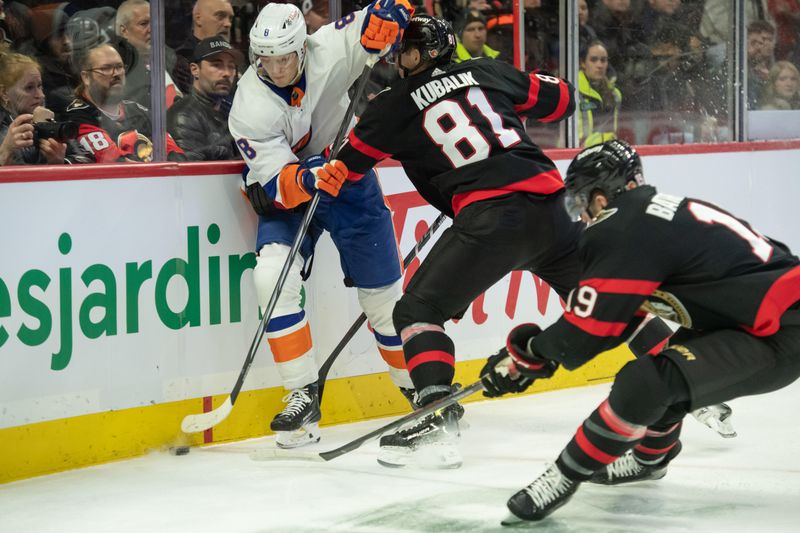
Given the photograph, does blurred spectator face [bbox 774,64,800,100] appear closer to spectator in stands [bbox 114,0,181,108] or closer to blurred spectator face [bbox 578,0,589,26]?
blurred spectator face [bbox 578,0,589,26]

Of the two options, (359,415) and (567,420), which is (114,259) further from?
(567,420)

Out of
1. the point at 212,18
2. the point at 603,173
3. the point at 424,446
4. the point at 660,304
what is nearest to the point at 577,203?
the point at 603,173

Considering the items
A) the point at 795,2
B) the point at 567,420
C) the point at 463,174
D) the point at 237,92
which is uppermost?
the point at 795,2

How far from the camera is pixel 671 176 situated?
5.05 m

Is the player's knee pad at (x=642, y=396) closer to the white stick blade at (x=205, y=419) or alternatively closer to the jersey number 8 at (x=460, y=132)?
the jersey number 8 at (x=460, y=132)

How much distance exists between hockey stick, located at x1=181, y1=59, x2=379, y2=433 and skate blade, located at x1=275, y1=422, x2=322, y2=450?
0.59 ft

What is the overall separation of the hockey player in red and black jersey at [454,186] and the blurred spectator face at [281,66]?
1.10 feet

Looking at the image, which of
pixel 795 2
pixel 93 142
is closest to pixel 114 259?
pixel 93 142

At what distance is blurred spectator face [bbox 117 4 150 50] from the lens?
3.86 metres

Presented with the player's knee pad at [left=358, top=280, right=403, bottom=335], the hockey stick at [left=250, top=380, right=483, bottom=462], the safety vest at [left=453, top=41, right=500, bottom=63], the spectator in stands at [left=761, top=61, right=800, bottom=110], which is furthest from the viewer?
the spectator in stands at [left=761, top=61, right=800, bottom=110]

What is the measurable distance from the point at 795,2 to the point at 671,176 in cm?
164

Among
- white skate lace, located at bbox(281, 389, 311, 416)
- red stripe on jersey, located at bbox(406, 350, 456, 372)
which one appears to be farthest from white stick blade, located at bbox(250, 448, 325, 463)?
red stripe on jersey, located at bbox(406, 350, 456, 372)

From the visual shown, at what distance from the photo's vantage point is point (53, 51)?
3678 millimetres

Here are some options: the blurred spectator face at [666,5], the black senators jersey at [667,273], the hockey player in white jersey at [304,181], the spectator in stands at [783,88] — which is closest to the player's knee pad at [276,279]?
the hockey player in white jersey at [304,181]
